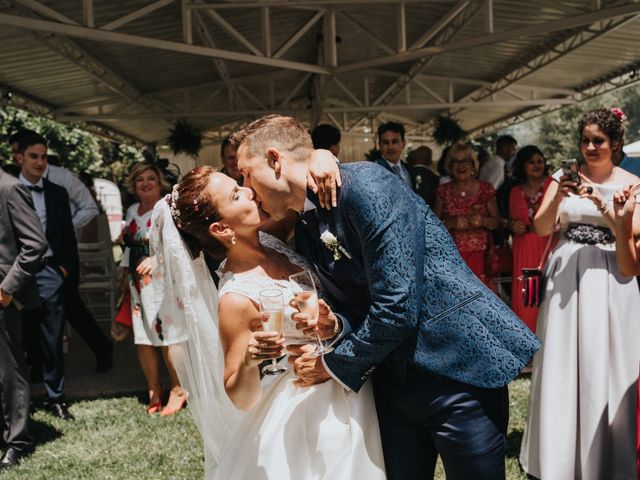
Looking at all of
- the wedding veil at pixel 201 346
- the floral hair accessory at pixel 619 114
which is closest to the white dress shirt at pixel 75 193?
the wedding veil at pixel 201 346

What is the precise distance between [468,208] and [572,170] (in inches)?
92.7

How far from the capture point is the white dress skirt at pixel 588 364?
3.46 metres

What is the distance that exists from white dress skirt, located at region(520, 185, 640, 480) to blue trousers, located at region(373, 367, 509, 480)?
1.60 metres

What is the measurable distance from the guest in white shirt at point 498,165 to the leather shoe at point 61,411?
5650mm

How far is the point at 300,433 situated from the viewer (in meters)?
2.18

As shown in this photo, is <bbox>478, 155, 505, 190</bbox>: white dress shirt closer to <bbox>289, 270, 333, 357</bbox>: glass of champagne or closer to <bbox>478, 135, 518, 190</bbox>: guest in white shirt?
<bbox>478, 135, 518, 190</bbox>: guest in white shirt

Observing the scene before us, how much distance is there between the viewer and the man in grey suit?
4.11 meters

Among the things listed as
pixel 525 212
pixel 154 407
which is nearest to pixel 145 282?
pixel 154 407

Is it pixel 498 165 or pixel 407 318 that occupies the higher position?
pixel 498 165

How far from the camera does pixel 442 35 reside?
10.8 meters

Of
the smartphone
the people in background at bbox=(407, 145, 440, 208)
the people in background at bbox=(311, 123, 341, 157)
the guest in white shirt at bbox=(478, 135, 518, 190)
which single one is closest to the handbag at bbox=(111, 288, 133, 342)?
the people in background at bbox=(311, 123, 341, 157)

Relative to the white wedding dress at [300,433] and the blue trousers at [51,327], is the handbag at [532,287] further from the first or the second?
the blue trousers at [51,327]

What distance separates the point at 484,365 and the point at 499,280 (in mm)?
4388

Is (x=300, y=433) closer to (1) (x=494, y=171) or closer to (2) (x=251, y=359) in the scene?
(2) (x=251, y=359)
